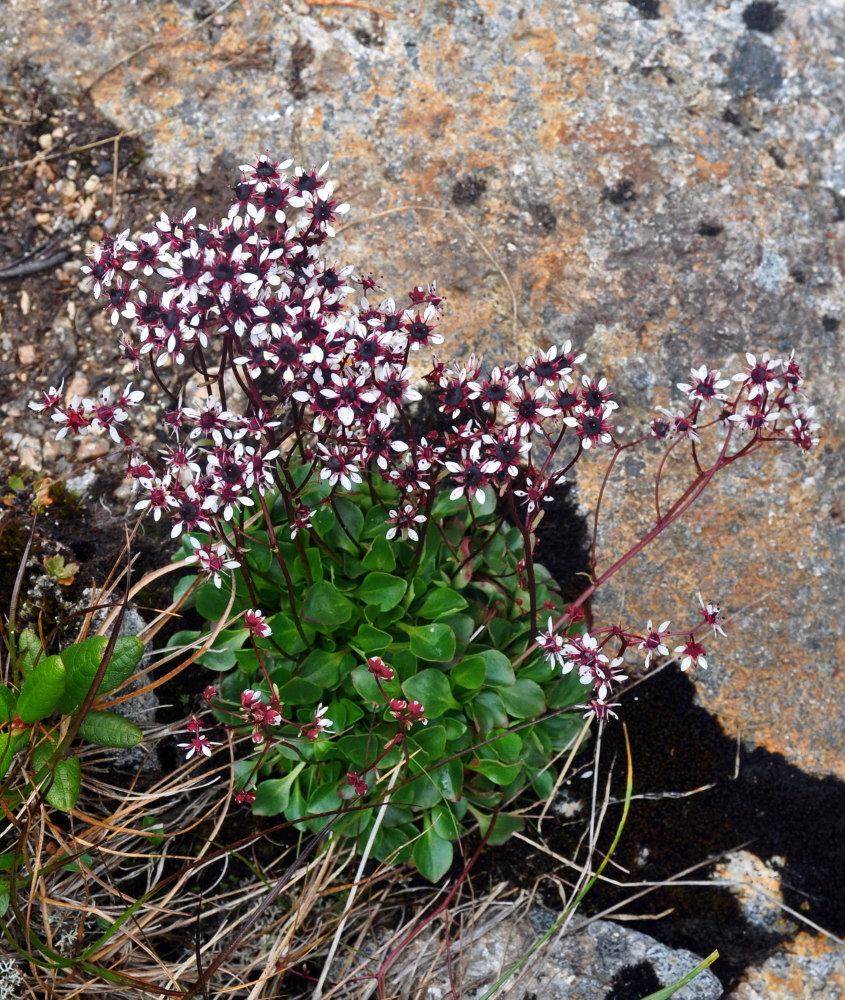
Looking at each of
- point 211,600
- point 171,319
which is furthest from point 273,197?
point 211,600

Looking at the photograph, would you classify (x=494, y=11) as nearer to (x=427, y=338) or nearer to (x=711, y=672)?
(x=427, y=338)

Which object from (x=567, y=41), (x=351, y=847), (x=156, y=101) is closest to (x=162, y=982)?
(x=351, y=847)

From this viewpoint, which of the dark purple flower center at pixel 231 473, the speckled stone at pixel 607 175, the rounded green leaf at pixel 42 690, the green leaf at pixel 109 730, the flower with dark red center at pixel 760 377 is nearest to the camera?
the dark purple flower center at pixel 231 473

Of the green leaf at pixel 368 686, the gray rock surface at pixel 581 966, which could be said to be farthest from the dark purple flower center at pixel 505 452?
the gray rock surface at pixel 581 966

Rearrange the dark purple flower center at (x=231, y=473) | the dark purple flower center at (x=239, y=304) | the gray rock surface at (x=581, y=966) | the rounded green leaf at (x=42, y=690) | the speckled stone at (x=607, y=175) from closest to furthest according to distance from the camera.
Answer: the dark purple flower center at (x=239, y=304) → the dark purple flower center at (x=231, y=473) → the rounded green leaf at (x=42, y=690) → the gray rock surface at (x=581, y=966) → the speckled stone at (x=607, y=175)

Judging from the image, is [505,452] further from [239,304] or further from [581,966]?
[581,966]

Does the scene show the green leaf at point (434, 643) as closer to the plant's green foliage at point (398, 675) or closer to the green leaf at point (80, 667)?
the plant's green foliage at point (398, 675)
